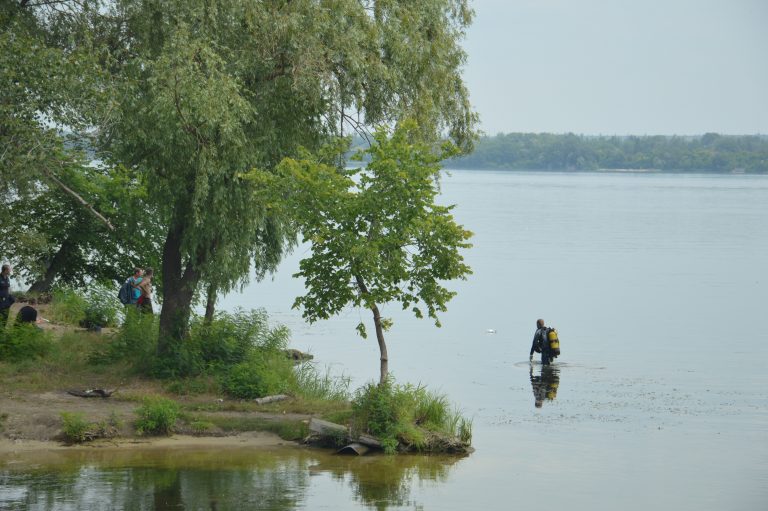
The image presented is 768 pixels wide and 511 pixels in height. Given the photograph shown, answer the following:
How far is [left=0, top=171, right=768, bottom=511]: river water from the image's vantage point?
18703mm

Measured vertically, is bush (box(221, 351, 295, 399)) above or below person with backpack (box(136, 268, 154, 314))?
below

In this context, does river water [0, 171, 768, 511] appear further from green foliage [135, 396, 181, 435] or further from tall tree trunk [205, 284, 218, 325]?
tall tree trunk [205, 284, 218, 325]

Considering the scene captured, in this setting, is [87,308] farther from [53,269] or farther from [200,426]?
[200,426]

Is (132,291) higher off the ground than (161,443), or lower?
higher

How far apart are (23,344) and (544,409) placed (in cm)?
1268

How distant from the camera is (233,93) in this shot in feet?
73.9

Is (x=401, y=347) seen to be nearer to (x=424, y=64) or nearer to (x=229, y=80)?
(x=424, y=64)

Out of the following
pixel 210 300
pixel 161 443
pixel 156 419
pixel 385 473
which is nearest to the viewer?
pixel 385 473

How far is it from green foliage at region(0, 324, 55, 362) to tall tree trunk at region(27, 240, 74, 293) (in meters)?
9.28

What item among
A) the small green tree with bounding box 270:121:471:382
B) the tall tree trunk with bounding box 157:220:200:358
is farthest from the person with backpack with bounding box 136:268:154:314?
the small green tree with bounding box 270:121:471:382

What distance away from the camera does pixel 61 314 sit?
1258 inches

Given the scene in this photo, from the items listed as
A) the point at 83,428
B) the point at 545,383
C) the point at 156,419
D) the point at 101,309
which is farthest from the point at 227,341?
the point at 545,383

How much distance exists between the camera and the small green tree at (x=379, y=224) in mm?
21703

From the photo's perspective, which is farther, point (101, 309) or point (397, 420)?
point (101, 309)
